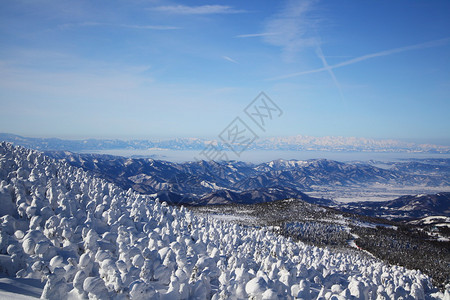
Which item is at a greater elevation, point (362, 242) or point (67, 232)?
point (67, 232)

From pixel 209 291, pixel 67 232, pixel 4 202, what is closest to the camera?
pixel 209 291

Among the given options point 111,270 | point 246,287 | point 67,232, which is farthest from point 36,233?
point 246,287

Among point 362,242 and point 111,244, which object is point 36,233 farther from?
point 362,242

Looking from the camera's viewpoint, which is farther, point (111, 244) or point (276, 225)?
point (276, 225)

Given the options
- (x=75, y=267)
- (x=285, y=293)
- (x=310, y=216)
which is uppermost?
(x=75, y=267)

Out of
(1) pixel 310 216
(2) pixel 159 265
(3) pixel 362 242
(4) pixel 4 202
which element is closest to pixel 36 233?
(2) pixel 159 265

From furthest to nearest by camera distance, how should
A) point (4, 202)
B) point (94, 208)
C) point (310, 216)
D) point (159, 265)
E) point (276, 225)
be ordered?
point (310, 216) < point (276, 225) < point (94, 208) < point (4, 202) < point (159, 265)

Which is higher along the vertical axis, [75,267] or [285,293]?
[75,267]

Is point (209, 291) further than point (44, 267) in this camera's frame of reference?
Yes

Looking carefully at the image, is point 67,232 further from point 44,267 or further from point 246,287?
point 246,287

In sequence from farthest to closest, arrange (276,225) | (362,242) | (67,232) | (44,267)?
(276,225) < (362,242) < (67,232) < (44,267)
